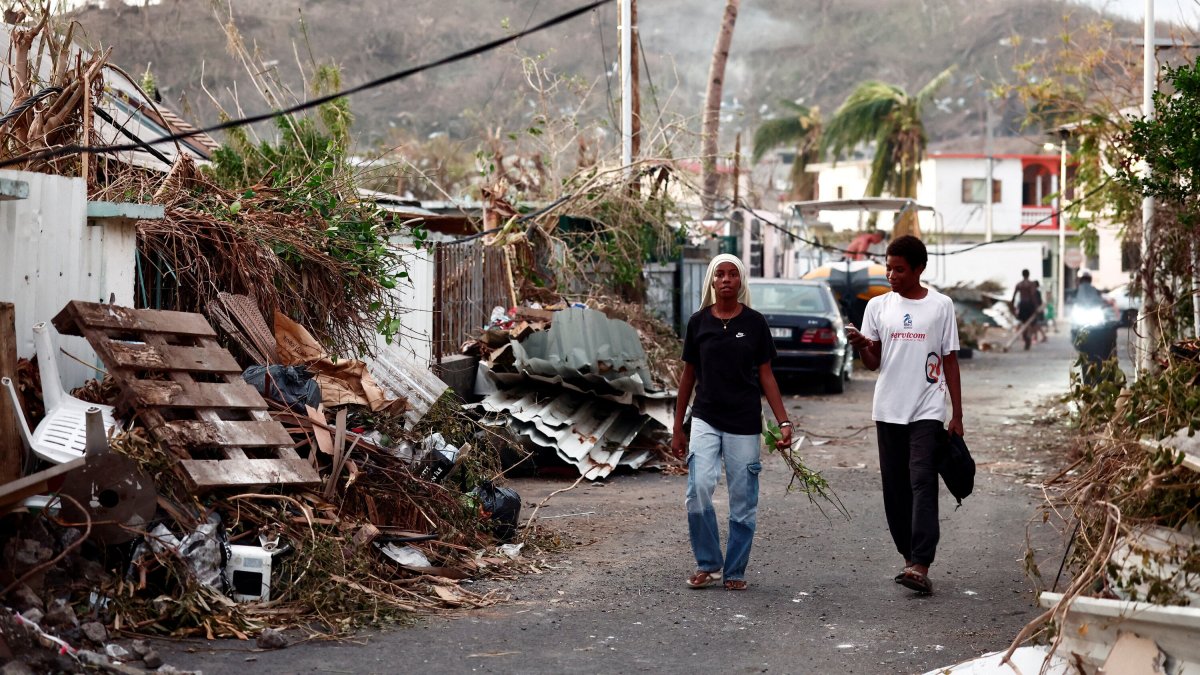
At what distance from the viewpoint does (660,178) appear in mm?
18812

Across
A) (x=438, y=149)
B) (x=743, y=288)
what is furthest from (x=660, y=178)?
(x=438, y=149)

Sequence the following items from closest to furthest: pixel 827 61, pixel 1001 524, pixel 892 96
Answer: pixel 1001 524
pixel 892 96
pixel 827 61

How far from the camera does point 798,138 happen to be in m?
69.1

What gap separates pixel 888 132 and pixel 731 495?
5190cm

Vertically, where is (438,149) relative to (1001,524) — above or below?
above

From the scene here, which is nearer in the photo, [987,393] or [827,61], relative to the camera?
[987,393]

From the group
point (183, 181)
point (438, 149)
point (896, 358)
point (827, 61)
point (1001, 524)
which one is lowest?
point (1001, 524)

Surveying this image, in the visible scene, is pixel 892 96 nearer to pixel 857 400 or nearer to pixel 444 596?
pixel 857 400

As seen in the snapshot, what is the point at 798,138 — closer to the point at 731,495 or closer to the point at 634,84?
the point at 634,84

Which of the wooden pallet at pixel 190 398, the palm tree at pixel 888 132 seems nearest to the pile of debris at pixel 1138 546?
the wooden pallet at pixel 190 398

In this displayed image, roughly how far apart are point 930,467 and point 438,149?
46481 millimetres

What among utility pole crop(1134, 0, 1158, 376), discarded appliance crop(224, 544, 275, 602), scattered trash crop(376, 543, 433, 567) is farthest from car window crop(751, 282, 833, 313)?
discarded appliance crop(224, 544, 275, 602)

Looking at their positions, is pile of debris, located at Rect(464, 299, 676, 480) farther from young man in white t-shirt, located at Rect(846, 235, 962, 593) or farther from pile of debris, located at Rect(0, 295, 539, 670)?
young man in white t-shirt, located at Rect(846, 235, 962, 593)

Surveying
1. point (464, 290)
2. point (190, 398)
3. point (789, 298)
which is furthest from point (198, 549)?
point (789, 298)
